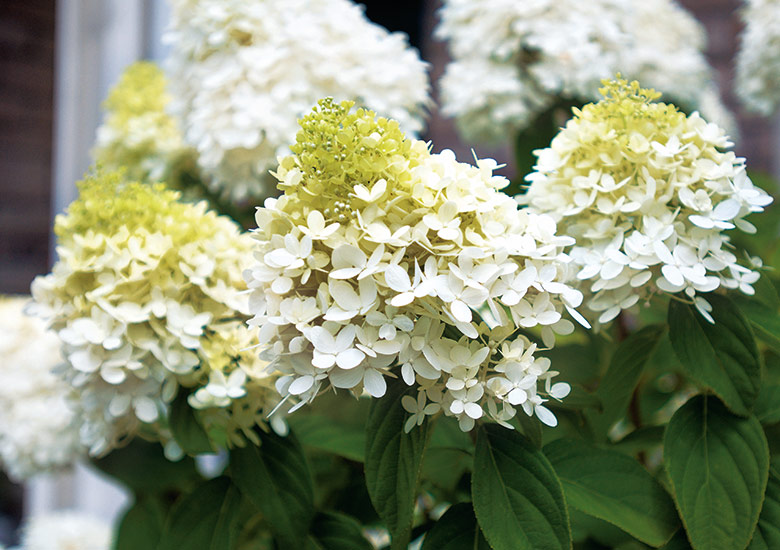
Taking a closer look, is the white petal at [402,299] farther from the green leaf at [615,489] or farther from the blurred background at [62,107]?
the blurred background at [62,107]

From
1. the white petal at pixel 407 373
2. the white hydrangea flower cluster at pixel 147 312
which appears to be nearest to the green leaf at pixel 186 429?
the white hydrangea flower cluster at pixel 147 312

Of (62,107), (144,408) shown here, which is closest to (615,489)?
(144,408)

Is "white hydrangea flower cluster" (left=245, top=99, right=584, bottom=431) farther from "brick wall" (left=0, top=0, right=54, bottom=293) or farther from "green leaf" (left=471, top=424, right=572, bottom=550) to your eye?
"brick wall" (left=0, top=0, right=54, bottom=293)

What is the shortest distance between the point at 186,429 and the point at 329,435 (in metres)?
0.16

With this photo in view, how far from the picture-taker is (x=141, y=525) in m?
0.81

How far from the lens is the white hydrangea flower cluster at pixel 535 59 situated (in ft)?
2.77

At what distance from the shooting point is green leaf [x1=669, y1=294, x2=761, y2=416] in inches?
19.1

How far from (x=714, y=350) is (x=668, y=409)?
55cm

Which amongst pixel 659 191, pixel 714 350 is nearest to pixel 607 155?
pixel 659 191

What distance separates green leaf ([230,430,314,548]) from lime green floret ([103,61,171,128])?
656 mm

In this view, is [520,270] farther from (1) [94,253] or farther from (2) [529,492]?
(1) [94,253]

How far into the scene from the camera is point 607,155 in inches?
20.6

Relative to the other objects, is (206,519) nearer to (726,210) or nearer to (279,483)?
(279,483)

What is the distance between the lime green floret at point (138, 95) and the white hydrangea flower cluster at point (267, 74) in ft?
0.77
